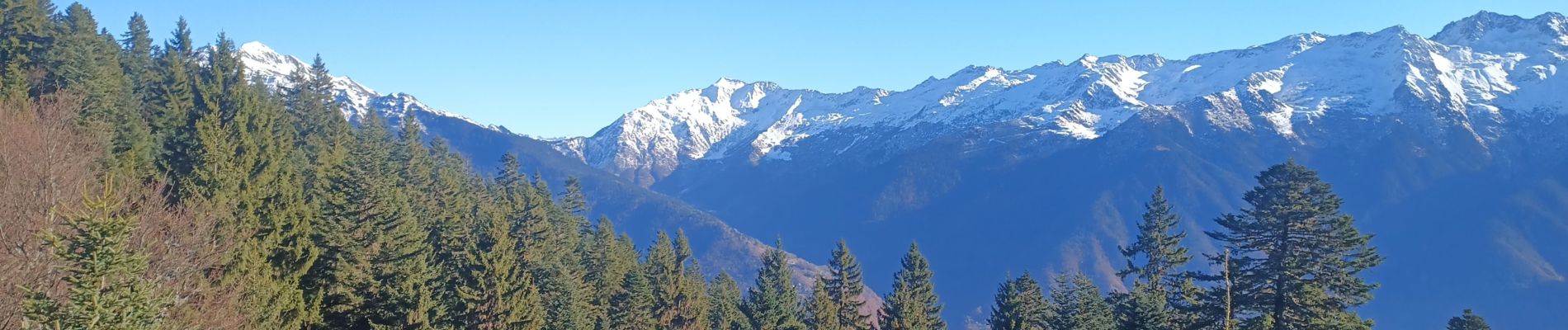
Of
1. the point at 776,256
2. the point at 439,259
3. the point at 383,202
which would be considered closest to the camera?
the point at 383,202

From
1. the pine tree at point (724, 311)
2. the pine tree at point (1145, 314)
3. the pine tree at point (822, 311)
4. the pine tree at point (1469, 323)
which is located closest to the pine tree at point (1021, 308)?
the pine tree at point (822, 311)

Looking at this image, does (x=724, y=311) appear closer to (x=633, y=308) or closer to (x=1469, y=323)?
(x=633, y=308)

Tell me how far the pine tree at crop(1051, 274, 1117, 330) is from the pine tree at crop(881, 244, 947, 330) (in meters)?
9.61

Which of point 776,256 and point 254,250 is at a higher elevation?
point 776,256

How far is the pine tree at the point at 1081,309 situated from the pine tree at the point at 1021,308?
1296mm

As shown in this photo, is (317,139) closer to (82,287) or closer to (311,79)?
(311,79)

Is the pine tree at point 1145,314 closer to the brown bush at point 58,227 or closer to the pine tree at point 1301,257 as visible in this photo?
the pine tree at point 1301,257

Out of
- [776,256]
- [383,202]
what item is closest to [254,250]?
[383,202]

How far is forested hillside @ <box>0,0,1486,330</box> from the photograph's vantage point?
23.7 m

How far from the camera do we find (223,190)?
3647 cm

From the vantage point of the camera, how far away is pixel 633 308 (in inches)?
2382

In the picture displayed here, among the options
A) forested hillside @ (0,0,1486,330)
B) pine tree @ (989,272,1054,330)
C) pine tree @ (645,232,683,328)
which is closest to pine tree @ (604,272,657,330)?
forested hillside @ (0,0,1486,330)

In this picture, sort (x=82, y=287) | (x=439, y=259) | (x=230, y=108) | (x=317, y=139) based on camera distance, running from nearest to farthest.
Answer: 1. (x=82, y=287)
2. (x=439, y=259)
3. (x=230, y=108)
4. (x=317, y=139)

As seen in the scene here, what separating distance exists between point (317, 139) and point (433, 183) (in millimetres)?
10718
